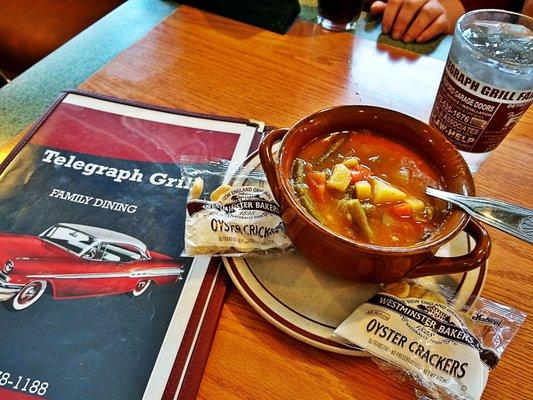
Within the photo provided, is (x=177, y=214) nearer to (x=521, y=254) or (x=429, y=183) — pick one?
(x=429, y=183)

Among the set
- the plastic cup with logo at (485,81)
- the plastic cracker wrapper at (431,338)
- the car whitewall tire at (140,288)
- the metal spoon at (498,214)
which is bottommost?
the car whitewall tire at (140,288)

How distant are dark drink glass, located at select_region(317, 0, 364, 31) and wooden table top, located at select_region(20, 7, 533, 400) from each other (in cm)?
3

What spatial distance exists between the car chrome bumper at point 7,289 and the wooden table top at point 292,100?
11.2 inches

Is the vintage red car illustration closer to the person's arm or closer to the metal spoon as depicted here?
the metal spoon

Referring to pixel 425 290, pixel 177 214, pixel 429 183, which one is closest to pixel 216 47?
pixel 177 214

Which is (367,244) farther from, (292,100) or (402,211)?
(292,100)

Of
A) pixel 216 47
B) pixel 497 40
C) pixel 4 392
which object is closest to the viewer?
pixel 4 392

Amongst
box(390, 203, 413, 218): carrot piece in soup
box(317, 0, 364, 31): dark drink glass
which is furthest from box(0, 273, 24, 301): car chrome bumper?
box(317, 0, 364, 31): dark drink glass

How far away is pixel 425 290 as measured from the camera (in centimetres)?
66

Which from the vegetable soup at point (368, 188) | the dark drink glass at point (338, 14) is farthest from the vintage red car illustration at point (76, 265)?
the dark drink glass at point (338, 14)

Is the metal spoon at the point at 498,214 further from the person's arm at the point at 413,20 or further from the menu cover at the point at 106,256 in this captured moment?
the person's arm at the point at 413,20

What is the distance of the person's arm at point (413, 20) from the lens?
1.21m

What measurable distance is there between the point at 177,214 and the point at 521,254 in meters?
0.57

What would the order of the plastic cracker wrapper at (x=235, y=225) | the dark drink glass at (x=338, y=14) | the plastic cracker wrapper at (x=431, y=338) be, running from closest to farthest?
the plastic cracker wrapper at (x=431, y=338), the plastic cracker wrapper at (x=235, y=225), the dark drink glass at (x=338, y=14)
